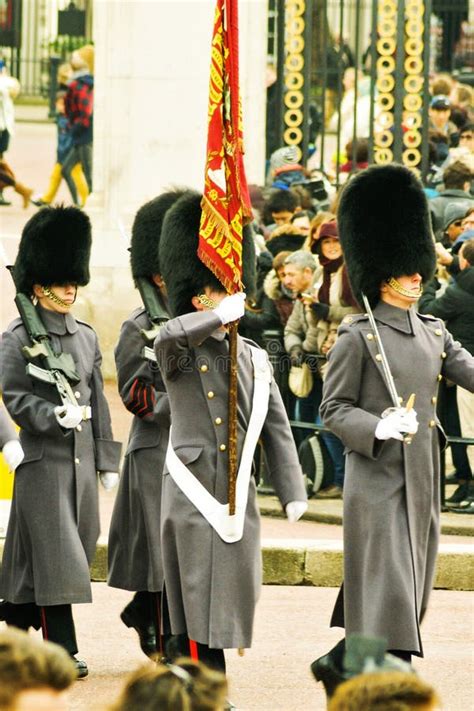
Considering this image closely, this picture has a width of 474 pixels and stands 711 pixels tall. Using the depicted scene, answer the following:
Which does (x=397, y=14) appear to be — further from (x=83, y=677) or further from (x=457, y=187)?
(x=83, y=677)

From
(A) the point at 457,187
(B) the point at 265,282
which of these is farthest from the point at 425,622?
(A) the point at 457,187

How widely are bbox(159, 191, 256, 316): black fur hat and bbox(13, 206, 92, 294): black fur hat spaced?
0.54 m

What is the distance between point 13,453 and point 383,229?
151cm

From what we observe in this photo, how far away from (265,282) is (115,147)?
9.25 feet

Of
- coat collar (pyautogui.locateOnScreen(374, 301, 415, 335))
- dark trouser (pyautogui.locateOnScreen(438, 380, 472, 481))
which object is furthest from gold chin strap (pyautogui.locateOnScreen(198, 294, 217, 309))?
dark trouser (pyautogui.locateOnScreen(438, 380, 472, 481))

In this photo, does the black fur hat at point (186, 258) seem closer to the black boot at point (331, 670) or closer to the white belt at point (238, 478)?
the white belt at point (238, 478)

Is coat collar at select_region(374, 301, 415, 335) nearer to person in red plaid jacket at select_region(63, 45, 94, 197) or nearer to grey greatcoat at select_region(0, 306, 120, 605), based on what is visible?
grey greatcoat at select_region(0, 306, 120, 605)

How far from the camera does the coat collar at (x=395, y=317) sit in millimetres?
7012

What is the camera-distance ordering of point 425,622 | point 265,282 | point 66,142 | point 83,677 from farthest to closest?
point 66,142 → point 265,282 → point 425,622 → point 83,677

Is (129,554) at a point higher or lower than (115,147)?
lower

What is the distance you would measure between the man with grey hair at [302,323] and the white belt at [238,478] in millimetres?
3231

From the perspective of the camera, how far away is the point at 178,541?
6.83 meters

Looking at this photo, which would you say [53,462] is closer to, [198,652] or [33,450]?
[33,450]

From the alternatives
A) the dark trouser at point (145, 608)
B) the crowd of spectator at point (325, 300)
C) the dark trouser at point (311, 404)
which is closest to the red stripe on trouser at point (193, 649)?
the dark trouser at point (145, 608)
